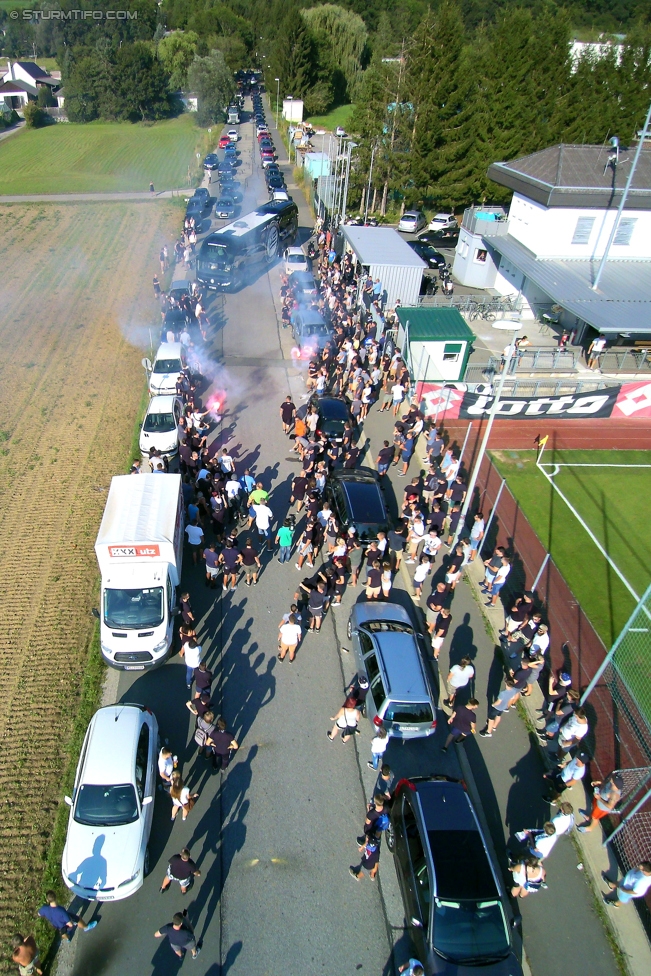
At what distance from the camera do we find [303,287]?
2762 cm

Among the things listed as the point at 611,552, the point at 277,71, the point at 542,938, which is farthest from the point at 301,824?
the point at 277,71

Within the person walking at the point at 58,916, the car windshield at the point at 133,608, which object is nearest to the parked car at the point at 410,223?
the car windshield at the point at 133,608

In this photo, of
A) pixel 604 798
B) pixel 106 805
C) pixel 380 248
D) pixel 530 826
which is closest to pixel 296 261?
pixel 380 248

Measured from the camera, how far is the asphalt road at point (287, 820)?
7.61 metres

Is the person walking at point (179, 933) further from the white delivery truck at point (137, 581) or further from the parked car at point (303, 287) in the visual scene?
the parked car at point (303, 287)

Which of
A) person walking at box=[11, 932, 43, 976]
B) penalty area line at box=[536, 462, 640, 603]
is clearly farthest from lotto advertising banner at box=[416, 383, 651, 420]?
person walking at box=[11, 932, 43, 976]

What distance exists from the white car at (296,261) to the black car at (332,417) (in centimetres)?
1589

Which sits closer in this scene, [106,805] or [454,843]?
[454,843]

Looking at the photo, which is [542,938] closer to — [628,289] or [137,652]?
[137,652]

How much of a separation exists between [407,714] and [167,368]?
1478cm

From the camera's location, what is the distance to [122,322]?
27.7 meters

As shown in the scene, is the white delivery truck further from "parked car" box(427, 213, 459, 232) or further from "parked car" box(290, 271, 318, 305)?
"parked car" box(427, 213, 459, 232)

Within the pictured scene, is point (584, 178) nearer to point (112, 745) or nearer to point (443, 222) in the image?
point (443, 222)

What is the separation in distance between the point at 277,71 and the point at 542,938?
339 feet
